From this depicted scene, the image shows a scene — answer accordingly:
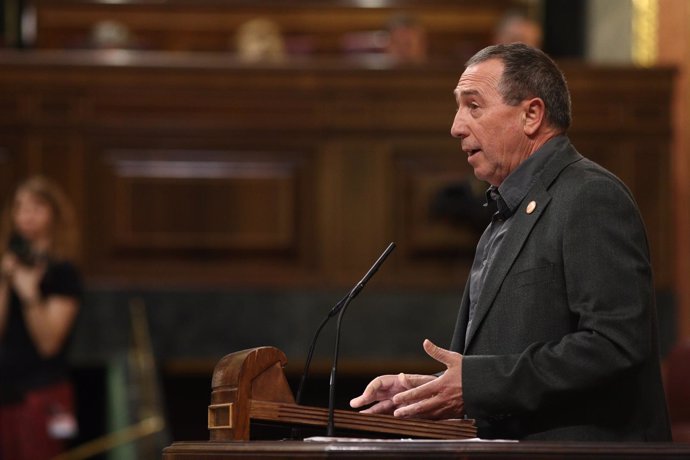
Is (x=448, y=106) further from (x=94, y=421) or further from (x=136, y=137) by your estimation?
(x=94, y=421)

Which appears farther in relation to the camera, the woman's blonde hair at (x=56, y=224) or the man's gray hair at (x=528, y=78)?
the woman's blonde hair at (x=56, y=224)

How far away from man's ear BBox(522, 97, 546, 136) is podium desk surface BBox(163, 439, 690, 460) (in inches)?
28.8

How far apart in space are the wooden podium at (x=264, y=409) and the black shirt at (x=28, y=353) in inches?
137

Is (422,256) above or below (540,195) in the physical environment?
below

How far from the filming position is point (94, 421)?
6.70m

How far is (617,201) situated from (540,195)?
162 millimetres

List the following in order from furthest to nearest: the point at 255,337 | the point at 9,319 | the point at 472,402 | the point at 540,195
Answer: the point at 255,337, the point at 9,319, the point at 540,195, the point at 472,402

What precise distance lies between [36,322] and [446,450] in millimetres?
3959

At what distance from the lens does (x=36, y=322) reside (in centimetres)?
544

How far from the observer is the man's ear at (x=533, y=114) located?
2352 mm

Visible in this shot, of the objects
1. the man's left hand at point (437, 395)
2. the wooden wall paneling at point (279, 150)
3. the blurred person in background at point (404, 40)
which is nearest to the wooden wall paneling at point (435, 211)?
the wooden wall paneling at point (279, 150)

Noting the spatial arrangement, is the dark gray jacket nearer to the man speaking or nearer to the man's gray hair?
the man speaking

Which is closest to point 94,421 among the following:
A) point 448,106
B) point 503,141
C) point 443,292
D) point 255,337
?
point 255,337

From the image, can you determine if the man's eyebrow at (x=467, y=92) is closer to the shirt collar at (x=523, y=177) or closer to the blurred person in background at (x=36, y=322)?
the shirt collar at (x=523, y=177)
